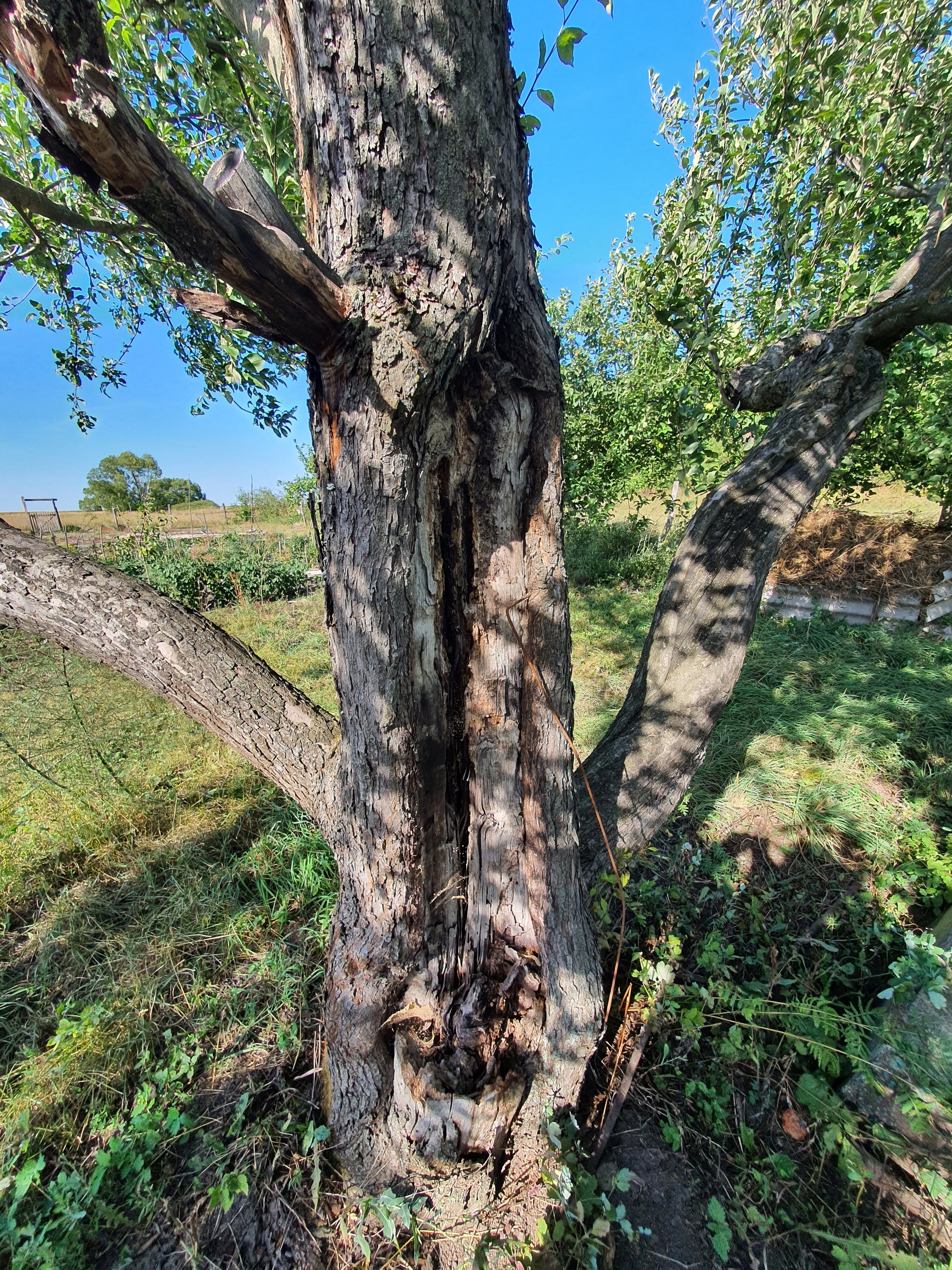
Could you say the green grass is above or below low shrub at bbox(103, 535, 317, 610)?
below

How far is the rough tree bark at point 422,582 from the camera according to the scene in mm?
1094

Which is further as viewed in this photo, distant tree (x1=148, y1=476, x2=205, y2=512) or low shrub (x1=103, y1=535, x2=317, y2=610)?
distant tree (x1=148, y1=476, x2=205, y2=512)

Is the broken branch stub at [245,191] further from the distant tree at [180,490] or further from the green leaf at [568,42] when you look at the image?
the distant tree at [180,490]

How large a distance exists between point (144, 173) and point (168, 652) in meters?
1.31

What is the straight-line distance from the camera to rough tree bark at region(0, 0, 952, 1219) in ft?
3.59

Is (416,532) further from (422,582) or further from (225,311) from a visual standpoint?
(225,311)

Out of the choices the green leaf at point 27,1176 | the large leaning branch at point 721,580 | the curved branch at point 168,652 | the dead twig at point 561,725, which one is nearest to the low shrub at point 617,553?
the large leaning branch at point 721,580

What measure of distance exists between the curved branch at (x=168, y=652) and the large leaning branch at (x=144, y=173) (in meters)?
1.12

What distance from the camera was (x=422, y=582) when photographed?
1384 millimetres

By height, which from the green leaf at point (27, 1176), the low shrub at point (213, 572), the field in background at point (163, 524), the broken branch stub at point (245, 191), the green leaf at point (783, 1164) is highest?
the broken branch stub at point (245, 191)

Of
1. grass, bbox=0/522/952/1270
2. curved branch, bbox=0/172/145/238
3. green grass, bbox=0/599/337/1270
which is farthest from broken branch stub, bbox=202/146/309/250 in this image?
green grass, bbox=0/599/337/1270

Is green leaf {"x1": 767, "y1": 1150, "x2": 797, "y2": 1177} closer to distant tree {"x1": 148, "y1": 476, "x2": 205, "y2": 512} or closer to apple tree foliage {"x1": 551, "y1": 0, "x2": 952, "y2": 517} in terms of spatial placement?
apple tree foliage {"x1": 551, "y1": 0, "x2": 952, "y2": 517}

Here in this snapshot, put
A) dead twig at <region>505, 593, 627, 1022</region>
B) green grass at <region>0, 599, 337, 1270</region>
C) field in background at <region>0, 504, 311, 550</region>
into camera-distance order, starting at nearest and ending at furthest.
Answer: dead twig at <region>505, 593, 627, 1022</region> < green grass at <region>0, 599, 337, 1270</region> < field in background at <region>0, 504, 311, 550</region>

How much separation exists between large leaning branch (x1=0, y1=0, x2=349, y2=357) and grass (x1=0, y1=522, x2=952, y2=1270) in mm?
2159
